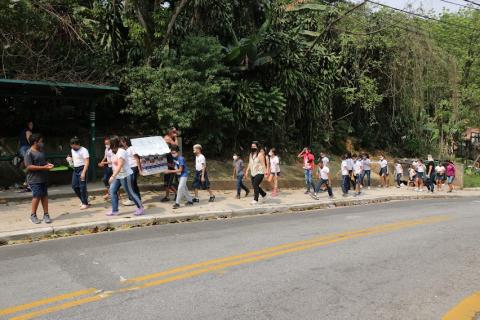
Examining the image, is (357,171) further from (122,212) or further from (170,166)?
(122,212)

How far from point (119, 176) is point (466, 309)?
22.8ft

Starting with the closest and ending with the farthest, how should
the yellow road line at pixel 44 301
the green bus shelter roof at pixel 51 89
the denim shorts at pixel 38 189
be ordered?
the yellow road line at pixel 44 301
the denim shorts at pixel 38 189
the green bus shelter roof at pixel 51 89

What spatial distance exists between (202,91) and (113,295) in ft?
32.2

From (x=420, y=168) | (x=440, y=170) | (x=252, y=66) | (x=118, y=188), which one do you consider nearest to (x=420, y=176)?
(x=420, y=168)

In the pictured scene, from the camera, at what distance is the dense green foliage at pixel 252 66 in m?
13.8

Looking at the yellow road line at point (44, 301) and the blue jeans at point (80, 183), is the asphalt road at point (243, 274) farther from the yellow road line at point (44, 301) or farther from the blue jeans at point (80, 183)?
the blue jeans at point (80, 183)

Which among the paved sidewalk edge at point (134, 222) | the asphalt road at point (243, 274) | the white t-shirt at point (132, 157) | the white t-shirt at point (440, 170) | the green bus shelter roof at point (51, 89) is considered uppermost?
the green bus shelter roof at point (51, 89)

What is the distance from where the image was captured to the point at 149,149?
11242mm

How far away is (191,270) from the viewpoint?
598 centimetres

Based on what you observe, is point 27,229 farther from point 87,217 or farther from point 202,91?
point 202,91

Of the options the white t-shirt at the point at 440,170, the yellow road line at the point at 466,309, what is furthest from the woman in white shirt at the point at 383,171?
the yellow road line at the point at 466,309

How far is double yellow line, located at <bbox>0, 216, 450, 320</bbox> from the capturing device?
15.3ft

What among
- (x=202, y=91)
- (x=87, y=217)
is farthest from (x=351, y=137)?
(x=87, y=217)

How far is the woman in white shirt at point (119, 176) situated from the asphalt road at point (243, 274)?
3.94ft
